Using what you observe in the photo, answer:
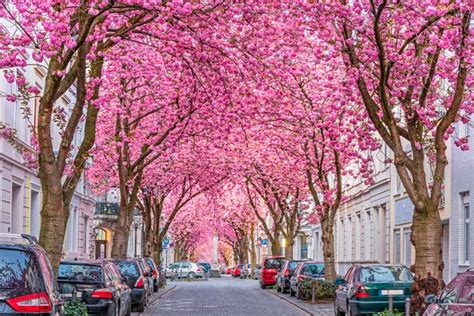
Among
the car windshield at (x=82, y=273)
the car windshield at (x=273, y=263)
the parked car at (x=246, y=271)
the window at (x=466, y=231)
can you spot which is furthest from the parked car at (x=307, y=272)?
the parked car at (x=246, y=271)

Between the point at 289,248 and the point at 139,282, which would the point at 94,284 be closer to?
the point at 139,282

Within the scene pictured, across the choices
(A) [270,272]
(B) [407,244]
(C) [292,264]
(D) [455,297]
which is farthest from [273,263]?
(D) [455,297]

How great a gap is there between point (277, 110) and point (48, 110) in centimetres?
1184

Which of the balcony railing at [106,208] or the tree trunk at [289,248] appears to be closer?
the balcony railing at [106,208]

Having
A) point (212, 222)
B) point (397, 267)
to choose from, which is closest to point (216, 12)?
point (397, 267)

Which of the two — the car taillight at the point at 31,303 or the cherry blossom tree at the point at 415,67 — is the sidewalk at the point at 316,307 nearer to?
the cherry blossom tree at the point at 415,67

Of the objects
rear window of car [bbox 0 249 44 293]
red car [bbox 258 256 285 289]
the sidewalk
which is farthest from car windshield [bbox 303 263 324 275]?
rear window of car [bbox 0 249 44 293]

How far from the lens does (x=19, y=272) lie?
938 cm

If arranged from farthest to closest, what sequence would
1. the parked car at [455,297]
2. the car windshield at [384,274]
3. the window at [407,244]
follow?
the window at [407,244] < the car windshield at [384,274] < the parked car at [455,297]

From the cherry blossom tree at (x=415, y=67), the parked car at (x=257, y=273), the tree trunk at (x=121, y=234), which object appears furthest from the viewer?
the parked car at (x=257, y=273)

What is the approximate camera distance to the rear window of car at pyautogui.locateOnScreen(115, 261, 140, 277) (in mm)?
25078

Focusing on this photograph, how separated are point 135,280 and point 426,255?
34.6 feet

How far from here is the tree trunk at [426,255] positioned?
51.6 ft

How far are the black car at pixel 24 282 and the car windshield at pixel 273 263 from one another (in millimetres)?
36692
